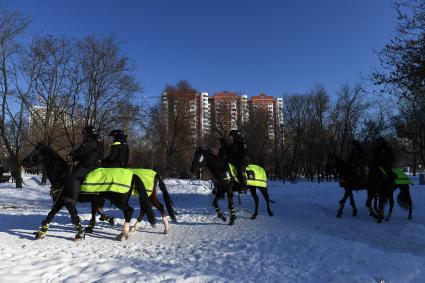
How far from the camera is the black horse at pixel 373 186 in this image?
1269 centimetres

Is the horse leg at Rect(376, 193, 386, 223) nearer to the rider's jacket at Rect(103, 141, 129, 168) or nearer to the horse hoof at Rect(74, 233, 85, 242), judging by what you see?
the rider's jacket at Rect(103, 141, 129, 168)

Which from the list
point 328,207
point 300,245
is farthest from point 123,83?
point 300,245

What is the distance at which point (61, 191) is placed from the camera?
29.6ft

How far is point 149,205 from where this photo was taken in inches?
373

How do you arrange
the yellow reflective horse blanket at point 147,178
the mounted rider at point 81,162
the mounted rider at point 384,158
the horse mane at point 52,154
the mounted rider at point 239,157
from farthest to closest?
the mounted rider at point 384,158 → the mounted rider at point 239,157 → the yellow reflective horse blanket at point 147,178 → the horse mane at point 52,154 → the mounted rider at point 81,162

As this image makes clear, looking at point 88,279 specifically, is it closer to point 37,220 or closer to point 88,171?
point 88,171

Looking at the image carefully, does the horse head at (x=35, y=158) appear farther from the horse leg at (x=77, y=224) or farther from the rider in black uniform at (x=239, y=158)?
the rider in black uniform at (x=239, y=158)

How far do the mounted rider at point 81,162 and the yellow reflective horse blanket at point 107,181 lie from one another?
0.51 ft

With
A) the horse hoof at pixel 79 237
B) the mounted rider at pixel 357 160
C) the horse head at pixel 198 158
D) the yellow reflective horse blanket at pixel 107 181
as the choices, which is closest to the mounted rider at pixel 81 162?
the yellow reflective horse blanket at pixel 107 181

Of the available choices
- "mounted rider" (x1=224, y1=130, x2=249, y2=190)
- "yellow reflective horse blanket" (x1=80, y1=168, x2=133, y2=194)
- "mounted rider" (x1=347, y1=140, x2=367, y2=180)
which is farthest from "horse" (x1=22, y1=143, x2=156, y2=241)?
"mounted rider" (x1=347, y1=140, x2=367, y2=180)

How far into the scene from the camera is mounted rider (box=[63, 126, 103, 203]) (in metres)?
8.95

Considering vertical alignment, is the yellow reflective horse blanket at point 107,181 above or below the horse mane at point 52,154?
below

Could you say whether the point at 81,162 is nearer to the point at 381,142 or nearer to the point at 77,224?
the point at 77,224

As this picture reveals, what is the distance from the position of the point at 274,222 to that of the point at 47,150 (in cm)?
656
